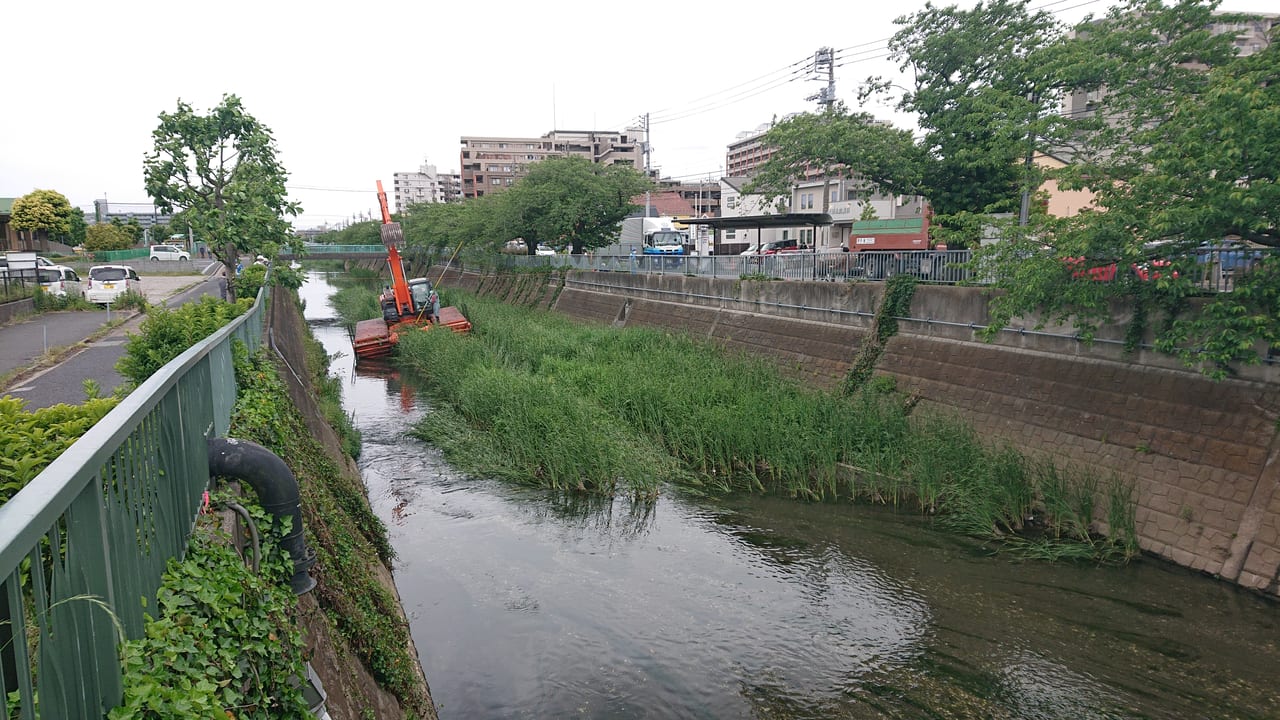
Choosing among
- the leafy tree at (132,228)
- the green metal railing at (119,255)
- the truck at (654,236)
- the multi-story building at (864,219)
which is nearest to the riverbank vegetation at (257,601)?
the multi-story building at (864,219)

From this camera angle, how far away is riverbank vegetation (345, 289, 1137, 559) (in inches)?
461

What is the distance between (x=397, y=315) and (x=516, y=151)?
92165 millimetres

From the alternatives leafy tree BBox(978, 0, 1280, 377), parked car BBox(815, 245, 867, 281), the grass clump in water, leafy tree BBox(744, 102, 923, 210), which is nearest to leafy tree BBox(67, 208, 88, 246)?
the grass clump in water

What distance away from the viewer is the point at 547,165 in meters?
37.9

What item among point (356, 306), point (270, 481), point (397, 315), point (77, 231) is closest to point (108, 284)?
point (397, 315)

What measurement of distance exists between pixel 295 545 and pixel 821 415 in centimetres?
1193

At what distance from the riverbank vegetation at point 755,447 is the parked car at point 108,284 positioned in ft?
46.2

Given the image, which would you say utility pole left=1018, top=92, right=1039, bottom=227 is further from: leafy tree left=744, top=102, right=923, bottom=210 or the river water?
the river water

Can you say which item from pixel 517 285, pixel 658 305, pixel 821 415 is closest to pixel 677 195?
pixel 517 285

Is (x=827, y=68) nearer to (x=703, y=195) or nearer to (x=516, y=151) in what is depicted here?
(x=703, y=195)

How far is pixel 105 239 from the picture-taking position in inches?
2504

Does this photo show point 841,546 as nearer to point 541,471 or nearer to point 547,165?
point 541,471

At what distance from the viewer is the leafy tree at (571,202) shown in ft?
119

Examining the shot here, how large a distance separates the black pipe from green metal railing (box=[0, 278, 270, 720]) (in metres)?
0.97
